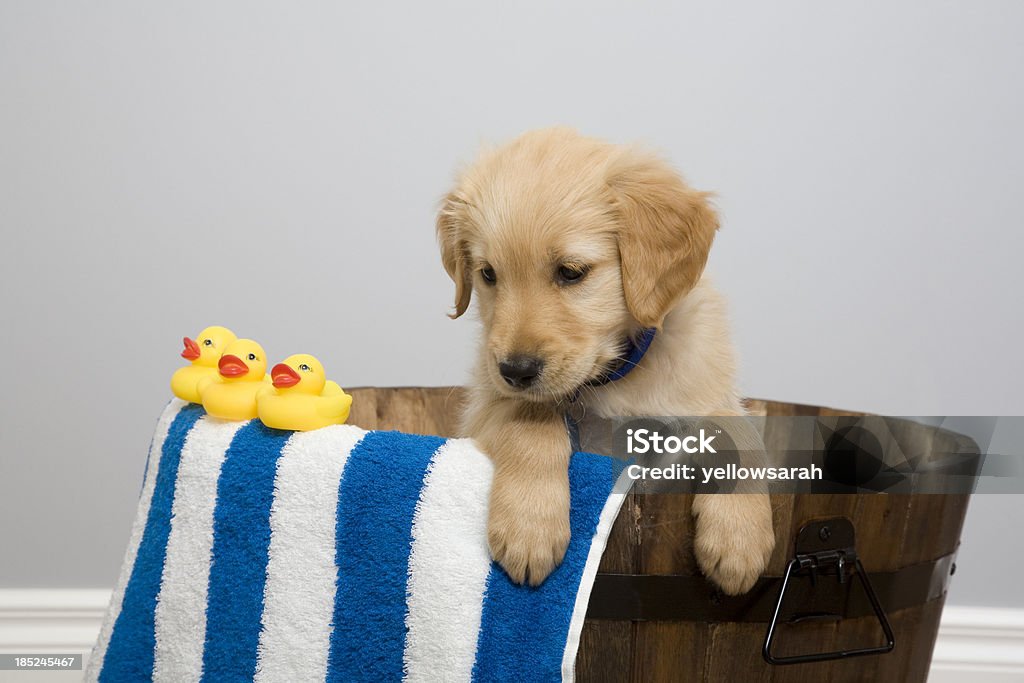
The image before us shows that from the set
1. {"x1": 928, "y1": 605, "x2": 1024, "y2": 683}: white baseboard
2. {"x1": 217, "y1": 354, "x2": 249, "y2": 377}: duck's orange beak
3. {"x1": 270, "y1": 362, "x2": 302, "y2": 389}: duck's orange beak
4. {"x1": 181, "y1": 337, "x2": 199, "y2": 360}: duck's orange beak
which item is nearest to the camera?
{"x1": 270, "y1": 362, "x2": 302, "y2": 389}: duck's orange beak

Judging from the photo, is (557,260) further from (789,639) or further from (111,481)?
(111,481)

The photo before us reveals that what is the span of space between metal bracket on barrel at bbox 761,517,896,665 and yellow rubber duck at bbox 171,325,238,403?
112 centimetres

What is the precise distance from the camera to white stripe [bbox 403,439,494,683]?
1.30m

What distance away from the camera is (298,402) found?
1.51 metres

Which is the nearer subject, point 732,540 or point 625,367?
point 732,540

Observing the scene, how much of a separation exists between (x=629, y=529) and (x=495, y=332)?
1.39 ft

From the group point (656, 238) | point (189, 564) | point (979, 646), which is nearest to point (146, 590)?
point (189, 564)

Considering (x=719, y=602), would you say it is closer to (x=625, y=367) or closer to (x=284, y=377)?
(x=625, y=367)

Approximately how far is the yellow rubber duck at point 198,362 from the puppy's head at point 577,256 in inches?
23.0

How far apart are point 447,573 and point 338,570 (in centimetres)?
Result: 21

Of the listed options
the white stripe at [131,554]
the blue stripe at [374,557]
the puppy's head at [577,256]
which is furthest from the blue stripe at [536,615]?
the white stripe at [131,554]

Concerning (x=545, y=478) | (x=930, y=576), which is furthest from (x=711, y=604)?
(x=930, y=576)

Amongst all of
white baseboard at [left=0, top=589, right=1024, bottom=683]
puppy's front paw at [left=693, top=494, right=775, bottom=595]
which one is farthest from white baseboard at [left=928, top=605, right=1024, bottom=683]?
puppy's front paw at [left=693, top=494, right=775, bottom=595]

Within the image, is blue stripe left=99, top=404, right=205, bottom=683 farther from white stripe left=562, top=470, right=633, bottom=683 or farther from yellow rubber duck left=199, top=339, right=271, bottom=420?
white stripe left=562, top=470, right=633, bottom=683
